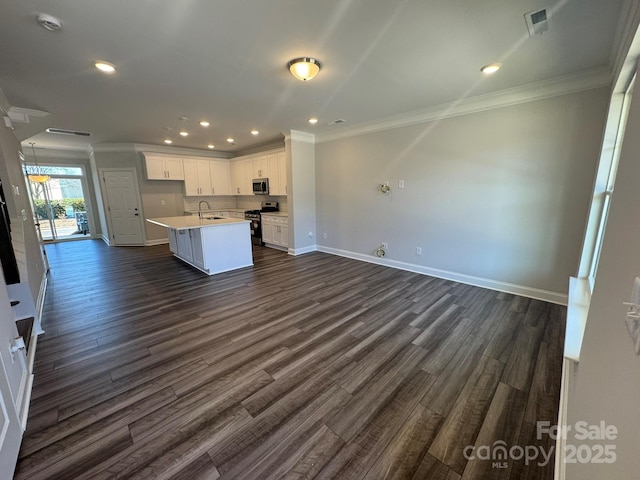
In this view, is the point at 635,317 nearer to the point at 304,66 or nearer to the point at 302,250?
the point at 304,66

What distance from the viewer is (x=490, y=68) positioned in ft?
8.61

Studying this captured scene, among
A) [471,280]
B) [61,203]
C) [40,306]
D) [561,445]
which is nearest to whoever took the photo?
[561,445]

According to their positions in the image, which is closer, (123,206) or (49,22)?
(49,22)

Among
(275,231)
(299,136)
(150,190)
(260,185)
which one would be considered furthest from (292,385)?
(150,190)

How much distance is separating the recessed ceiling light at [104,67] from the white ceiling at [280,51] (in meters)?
0.09

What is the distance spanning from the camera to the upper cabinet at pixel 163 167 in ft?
21.5

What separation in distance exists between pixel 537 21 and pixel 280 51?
204 cm

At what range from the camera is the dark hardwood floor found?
1384mm

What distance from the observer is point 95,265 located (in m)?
5.09

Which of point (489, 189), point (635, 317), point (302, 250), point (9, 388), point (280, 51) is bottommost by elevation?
point (302, 250)

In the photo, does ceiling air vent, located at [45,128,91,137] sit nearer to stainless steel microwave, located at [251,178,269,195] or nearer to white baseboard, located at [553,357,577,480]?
stainless steel microwave, located at [251,178,269,195]

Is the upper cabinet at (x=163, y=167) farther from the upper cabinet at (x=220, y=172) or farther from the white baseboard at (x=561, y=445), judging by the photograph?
the white baseboard at (x=561, y=445)

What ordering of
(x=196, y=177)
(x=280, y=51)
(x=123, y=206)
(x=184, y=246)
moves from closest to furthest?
(x=280, y=51) < (x=184, y=246) < (x=123, y=206) < (x=196, y=177)

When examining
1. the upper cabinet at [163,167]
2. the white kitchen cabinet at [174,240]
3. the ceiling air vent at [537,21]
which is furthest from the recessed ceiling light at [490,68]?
the upper cabinet at [163,167]
